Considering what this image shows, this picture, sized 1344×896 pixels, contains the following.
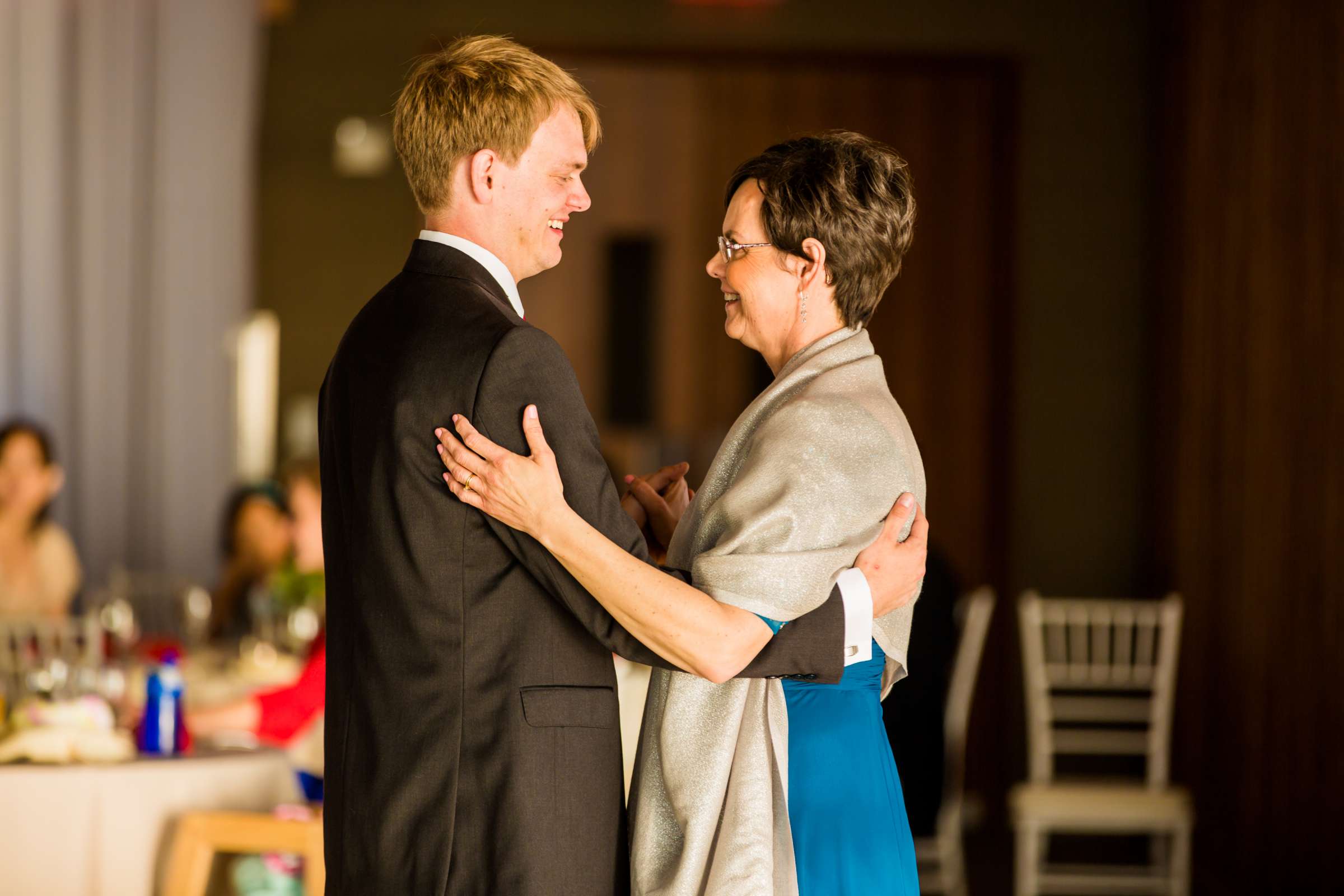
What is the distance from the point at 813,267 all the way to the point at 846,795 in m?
0.63

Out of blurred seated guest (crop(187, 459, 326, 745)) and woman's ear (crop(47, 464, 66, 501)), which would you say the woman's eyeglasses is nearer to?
blurred seated guest (crop(187, 459, 326, 745))

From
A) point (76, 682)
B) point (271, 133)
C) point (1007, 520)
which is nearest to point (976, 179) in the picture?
point (1007, 520)

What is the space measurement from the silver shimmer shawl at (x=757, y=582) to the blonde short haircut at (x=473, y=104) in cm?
44

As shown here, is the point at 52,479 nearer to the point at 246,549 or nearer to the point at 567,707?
the point at 246,549

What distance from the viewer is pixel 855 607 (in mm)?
1595

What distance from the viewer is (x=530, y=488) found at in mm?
1448

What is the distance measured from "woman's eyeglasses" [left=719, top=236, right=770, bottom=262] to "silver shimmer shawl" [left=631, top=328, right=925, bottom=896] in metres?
0.18

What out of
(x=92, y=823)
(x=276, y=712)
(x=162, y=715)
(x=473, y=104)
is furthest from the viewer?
(x=276, y=712)

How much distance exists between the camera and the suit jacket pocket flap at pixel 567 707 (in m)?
1.50


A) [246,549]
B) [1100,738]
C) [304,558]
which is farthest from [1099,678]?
[246,549]

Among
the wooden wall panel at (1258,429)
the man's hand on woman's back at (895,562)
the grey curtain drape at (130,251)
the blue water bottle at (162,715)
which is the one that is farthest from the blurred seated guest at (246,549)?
the man's hand on woman's back at (895,562)

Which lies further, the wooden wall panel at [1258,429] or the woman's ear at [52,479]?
the woman's ear at [52,479]

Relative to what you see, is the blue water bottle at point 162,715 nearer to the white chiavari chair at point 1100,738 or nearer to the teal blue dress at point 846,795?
the teal blue dress at point 846,795

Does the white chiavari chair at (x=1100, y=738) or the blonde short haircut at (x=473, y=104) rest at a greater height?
the blonde short haircut at (x=473, y=104)
